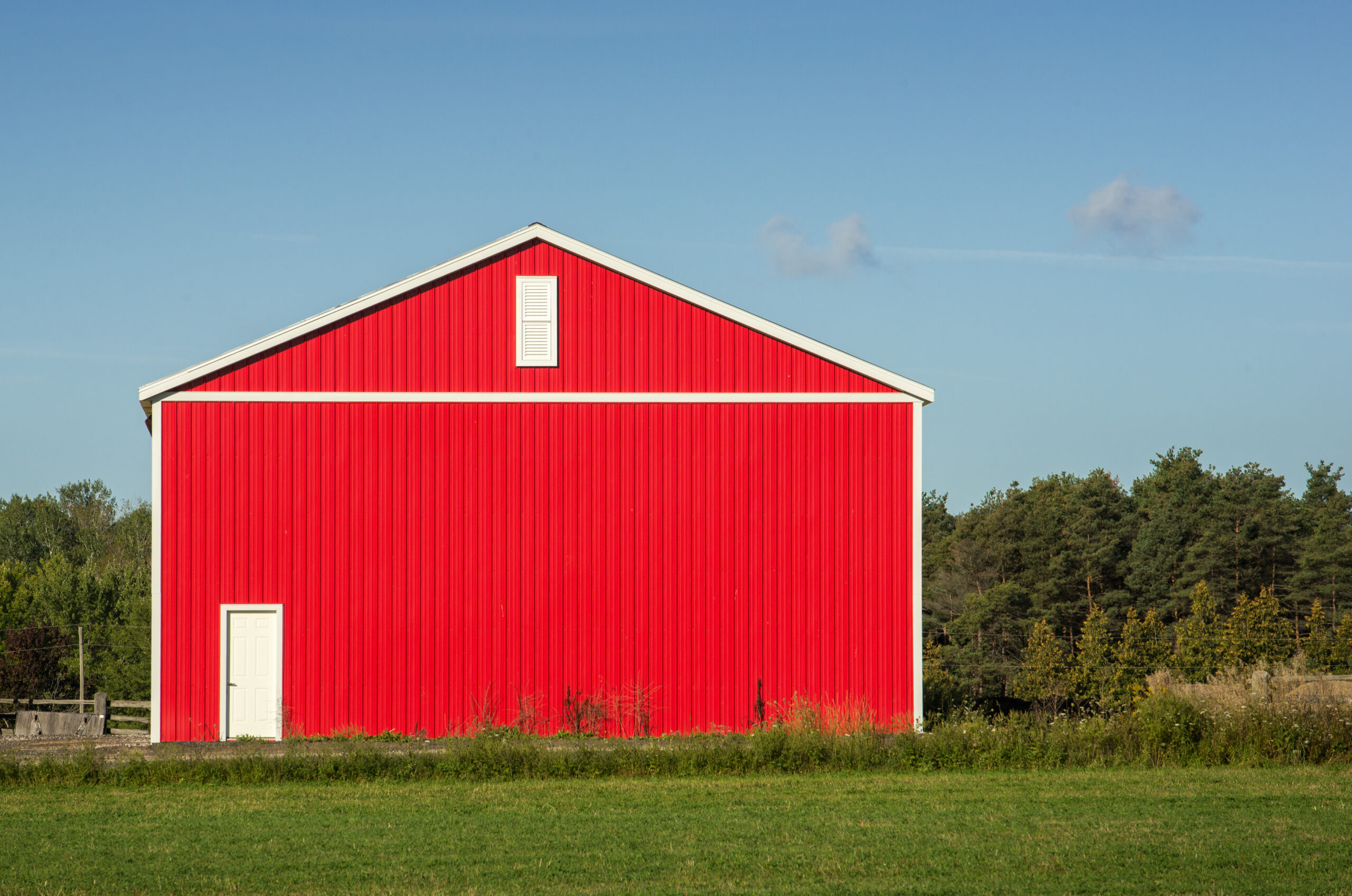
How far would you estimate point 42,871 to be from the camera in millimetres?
8891

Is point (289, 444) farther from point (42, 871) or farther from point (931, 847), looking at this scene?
point (931, 847)

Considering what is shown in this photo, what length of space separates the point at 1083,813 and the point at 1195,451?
60529 millimetres

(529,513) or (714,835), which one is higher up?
(529,513)

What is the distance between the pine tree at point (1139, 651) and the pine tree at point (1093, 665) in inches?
20.3

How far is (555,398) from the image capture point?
17.2 meters

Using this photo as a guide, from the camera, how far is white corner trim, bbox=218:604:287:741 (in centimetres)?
1644

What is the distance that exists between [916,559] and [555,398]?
569 cm

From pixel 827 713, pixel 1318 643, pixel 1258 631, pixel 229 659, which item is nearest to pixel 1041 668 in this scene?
pixel 1258 631

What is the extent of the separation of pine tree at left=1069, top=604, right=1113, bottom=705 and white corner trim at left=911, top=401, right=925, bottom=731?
129ft

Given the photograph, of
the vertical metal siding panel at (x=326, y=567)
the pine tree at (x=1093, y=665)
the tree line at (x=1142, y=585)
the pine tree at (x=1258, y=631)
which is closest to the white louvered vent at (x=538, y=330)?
the vertical metal siding panel at (x=326, y=567)

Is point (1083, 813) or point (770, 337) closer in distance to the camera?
point (1083, 813)

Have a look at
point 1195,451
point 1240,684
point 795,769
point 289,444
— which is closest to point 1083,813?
point 795,769

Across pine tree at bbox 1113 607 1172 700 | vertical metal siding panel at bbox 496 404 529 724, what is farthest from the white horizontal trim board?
pine tree at bbox 1113 607 1172 700

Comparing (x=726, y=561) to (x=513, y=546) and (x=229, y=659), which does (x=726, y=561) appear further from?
(x=229, y=659)
